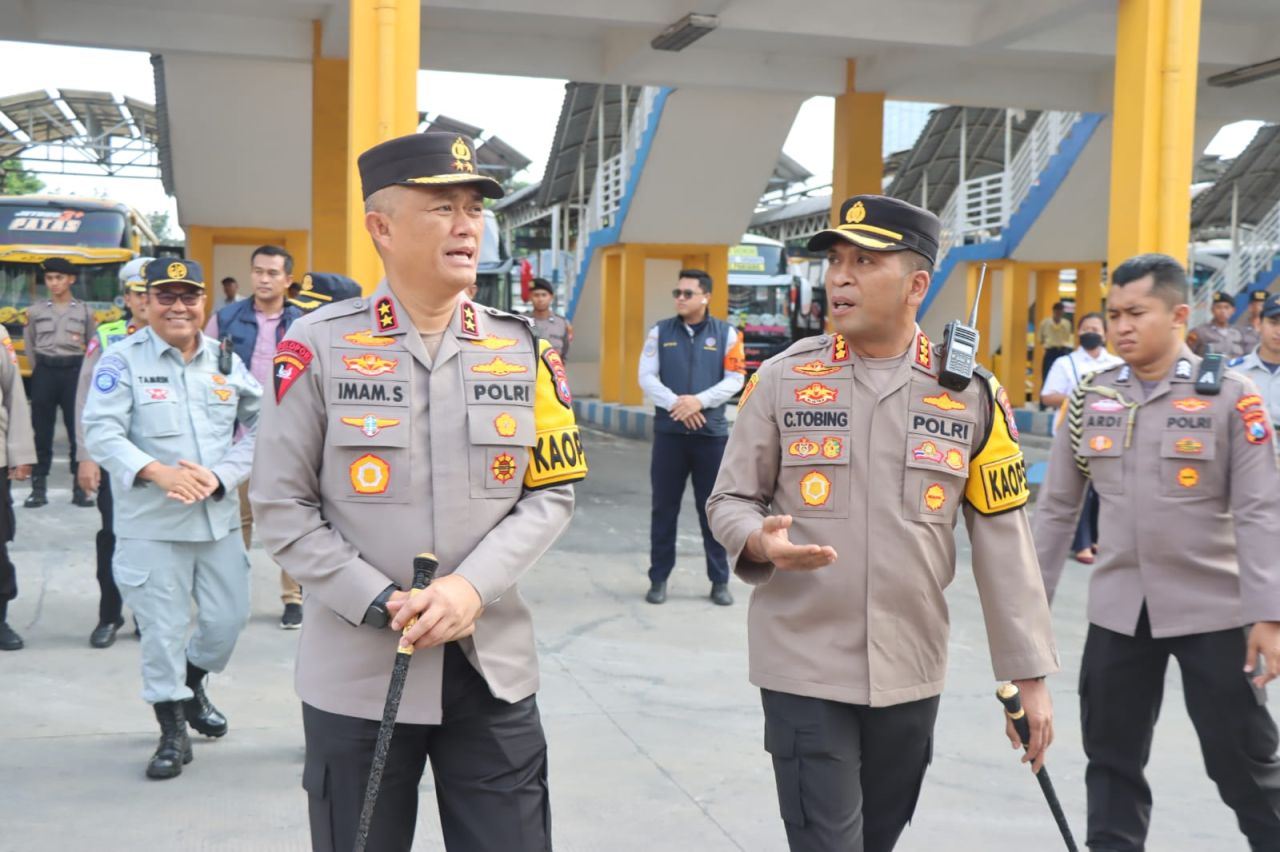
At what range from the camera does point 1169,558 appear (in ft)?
11.4

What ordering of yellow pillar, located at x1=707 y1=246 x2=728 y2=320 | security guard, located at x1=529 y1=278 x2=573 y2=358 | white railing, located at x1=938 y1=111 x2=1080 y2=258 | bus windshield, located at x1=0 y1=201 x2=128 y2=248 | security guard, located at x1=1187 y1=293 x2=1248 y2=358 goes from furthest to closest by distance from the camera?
yellow pillar, located at x1=707 y1=246 x2=728 y2=320, white railing, located at x1=938 y1=111 x2=1080 y2=258, bus windshield, located at x1=0 y1=201 x2=128 y2=248, security guard, located at x1=1187 y1=293 x2=1248 y2=358, security guard, located at x1=529 y1=278 x2=573 y2=358

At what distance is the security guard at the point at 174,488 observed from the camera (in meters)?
4.38

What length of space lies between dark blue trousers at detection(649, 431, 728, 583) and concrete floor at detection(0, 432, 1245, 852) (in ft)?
0.78

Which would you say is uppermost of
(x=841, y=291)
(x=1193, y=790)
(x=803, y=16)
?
(x=803, y=16)

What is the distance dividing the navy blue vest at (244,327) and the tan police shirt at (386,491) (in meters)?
3.93

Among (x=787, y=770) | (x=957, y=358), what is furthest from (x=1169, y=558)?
(x=787, y=770)

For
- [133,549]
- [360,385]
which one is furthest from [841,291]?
[133,549]

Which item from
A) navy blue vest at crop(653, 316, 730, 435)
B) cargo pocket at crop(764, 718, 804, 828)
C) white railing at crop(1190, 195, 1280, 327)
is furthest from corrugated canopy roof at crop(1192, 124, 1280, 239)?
cargo pocket at crop(764, 718, 804, 828)

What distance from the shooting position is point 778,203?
37.5 m

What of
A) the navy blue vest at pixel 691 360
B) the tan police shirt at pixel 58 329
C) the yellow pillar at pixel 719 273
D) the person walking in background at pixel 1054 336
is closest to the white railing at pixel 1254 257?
the person walking in background at pixel 1054 336

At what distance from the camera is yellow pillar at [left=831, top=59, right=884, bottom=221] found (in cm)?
1398

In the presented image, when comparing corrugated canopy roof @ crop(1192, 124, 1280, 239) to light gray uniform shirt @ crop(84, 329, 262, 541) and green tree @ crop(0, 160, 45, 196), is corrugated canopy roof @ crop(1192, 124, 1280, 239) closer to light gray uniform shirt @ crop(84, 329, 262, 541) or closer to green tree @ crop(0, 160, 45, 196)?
light gray uniform shirt @ crop(84, 329, 262, 541)

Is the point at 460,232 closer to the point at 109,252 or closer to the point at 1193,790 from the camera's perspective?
the point at 1193,790

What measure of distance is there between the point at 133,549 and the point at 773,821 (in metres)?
2.35
